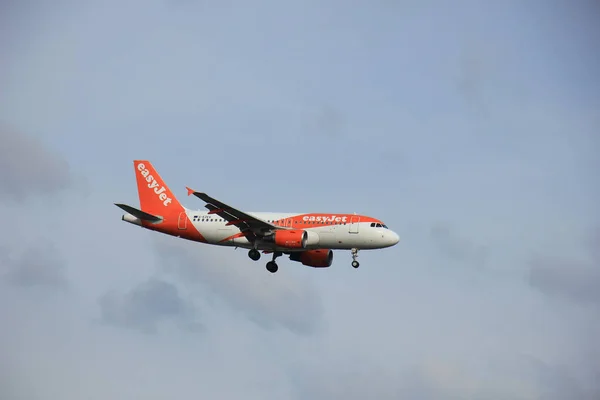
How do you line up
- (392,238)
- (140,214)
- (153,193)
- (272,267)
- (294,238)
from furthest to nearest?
(153,193) → (272,267) → (140,214) → (392,238) → (294,238)

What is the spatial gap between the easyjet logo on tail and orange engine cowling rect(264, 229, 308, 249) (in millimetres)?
11384

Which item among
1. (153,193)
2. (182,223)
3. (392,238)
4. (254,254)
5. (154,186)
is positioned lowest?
(254,254)

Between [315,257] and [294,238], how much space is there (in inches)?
271

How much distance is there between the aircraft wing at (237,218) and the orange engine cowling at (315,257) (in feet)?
18.4

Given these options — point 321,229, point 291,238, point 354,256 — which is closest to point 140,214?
point 291,238

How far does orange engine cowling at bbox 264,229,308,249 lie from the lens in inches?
3201

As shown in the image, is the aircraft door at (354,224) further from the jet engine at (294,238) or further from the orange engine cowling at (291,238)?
the orange engine cowling at (291,238)

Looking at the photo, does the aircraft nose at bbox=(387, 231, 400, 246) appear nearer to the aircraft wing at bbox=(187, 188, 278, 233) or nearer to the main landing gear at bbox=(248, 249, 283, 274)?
the aircraft wing at bbox=(187, 188, 278, 233)

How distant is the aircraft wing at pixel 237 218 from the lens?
7925 cm

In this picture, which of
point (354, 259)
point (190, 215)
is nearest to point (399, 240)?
point (354, 259)

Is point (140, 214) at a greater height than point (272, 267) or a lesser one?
greater

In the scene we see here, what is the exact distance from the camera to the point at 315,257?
288ft

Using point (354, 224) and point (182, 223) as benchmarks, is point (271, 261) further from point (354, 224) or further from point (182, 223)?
point (354, 224)

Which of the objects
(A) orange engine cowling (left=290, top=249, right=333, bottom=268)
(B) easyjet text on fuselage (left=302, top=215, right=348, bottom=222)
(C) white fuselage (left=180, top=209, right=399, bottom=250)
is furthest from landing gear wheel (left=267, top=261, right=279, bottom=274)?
(B) easyjet text on fuselage (left=302, top=215, right=348, bottom=222)
